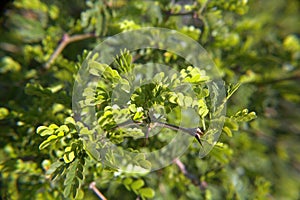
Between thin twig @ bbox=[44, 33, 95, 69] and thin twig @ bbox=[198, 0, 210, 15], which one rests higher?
thin twig @ bbox=[198, 0, 210, 15]

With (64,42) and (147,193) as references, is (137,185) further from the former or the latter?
(64,42)

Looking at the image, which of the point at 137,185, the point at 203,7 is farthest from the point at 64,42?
the point at 137,185

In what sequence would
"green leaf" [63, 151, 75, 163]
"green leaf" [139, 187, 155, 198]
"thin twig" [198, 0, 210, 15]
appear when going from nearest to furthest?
"green leaf" [63, 151, 75, 163] → "green leaf" [139, 187, 155, 198] → "thin twig" [198, 0, 210, 15]

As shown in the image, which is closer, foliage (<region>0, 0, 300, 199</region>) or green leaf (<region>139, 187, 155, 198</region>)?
foliage (<region>0, 0, 300, 199</region>)

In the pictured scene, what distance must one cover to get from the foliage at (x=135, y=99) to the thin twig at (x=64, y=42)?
1 cm

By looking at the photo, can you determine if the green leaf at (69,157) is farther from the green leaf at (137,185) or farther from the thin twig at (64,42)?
the thin twig at (64,42)

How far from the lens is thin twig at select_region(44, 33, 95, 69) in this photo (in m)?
1.24

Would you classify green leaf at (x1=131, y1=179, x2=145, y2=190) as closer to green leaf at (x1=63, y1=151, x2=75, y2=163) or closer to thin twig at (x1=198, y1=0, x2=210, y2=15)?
green leaf at (x1=63, y1=151, x2=75, y2=163)

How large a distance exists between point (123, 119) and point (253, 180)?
71 centimetres

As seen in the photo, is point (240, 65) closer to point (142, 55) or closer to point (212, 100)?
point (142, 55)

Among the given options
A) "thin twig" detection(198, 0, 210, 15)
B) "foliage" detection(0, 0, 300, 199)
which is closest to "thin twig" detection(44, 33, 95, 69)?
"foliage" detection(0, 0, 300, 199)

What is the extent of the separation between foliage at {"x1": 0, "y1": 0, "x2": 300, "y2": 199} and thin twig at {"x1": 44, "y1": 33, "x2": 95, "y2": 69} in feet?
0.04

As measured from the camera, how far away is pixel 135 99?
0.78 m

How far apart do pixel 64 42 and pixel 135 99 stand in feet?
1.89
